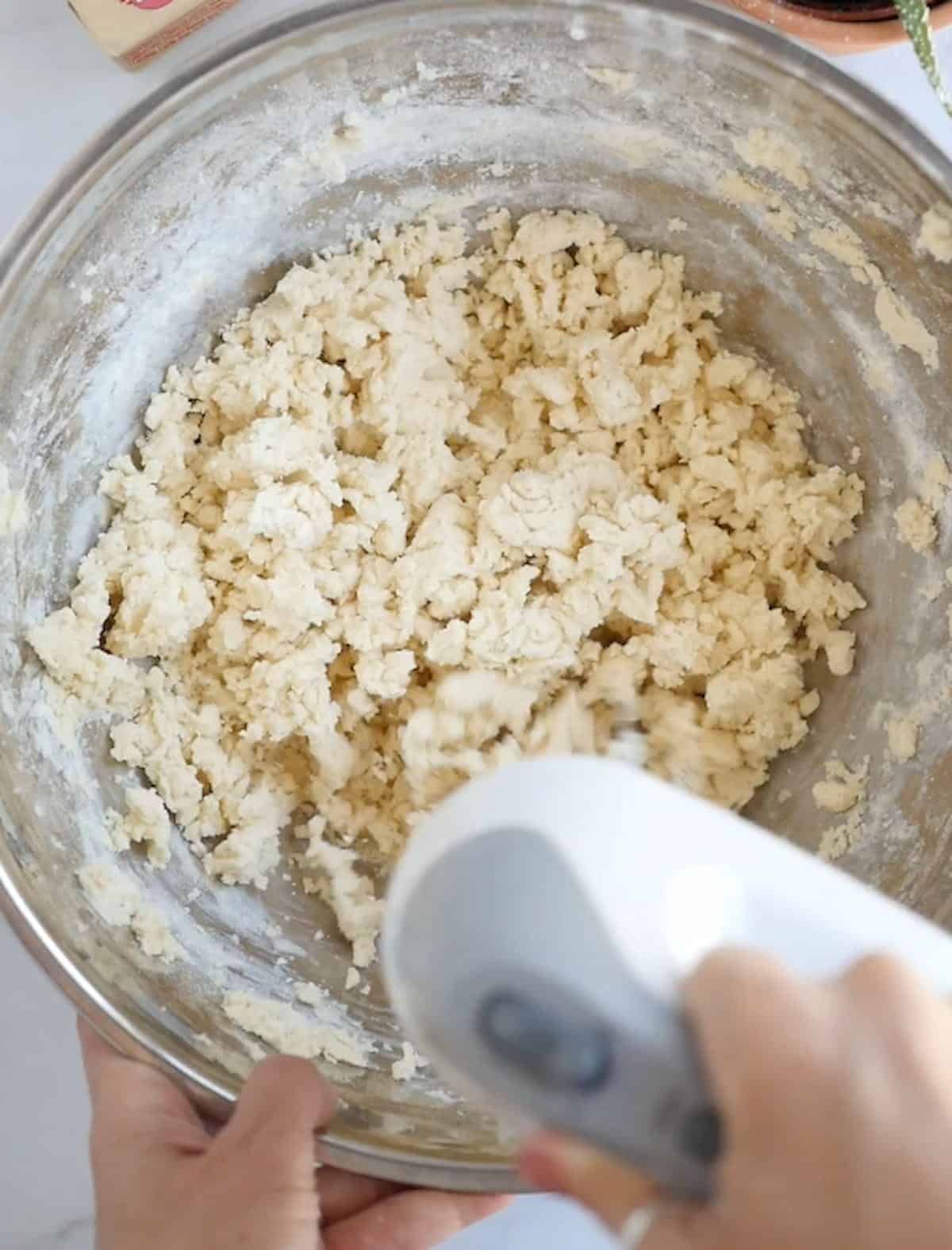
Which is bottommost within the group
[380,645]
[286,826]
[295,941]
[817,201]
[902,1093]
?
[902,1093]

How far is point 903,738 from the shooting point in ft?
3.67

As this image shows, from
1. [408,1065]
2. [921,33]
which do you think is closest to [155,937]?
[408,1065]

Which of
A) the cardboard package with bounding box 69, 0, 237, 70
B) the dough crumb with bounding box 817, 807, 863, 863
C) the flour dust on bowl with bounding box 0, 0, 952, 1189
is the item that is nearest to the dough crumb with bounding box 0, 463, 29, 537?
the flour dust on bowl with bounding box 0, 0, 952, 1189

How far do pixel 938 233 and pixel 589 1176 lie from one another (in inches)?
30.0

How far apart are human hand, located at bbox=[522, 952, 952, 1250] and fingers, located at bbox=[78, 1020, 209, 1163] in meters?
0.49

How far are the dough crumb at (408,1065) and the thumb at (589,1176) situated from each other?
49 cm

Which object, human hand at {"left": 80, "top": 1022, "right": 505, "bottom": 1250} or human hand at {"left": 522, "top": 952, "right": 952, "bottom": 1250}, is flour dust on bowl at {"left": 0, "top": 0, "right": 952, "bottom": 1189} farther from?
human hand at {"left": 522, "top": 952, "right": 952, "bottom": 1250}

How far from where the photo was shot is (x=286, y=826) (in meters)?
1.21

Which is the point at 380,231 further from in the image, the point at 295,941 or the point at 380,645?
the point at 295,941

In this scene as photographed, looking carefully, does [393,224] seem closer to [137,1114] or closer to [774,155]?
[774,155]

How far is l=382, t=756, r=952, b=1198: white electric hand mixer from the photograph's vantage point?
58cm

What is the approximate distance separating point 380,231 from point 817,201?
419 mm

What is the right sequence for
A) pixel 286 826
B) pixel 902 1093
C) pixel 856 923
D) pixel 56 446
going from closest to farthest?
pixel 902 1093 < pixel 856 923 < pixel 56 446 < pixel 286 826

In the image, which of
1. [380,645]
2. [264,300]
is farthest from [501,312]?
[380,645]
